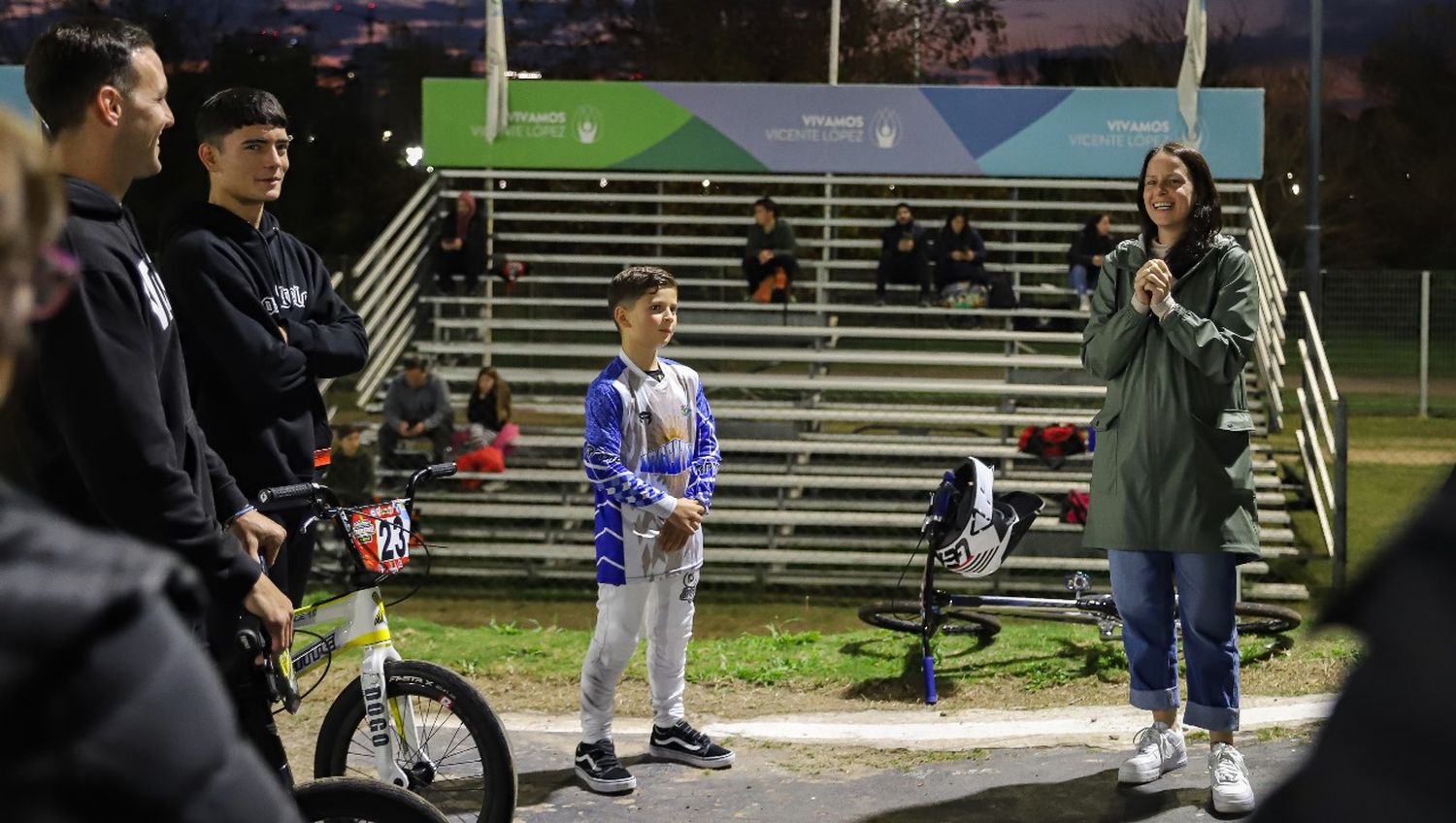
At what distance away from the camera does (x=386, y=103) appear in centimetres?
3728

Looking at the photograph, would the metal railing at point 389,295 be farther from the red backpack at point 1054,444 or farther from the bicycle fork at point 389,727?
the bicycle fork at point 389,727

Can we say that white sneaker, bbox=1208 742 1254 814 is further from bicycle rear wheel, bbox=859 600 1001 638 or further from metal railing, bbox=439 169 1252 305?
metal railing, bbox=439 169 1252 305

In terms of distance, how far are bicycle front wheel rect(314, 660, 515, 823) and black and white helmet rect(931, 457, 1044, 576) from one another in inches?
126

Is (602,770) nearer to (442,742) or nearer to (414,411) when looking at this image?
(442,742)

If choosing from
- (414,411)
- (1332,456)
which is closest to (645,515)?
(414,411)

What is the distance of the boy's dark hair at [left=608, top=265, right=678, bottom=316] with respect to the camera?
18.0 ft

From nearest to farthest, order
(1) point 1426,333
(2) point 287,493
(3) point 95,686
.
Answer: (3) point 95,686, (2) point 287,493, (1) point 1426,333

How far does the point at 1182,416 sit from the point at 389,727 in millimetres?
2525

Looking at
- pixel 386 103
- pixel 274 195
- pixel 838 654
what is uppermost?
pixel 386 103

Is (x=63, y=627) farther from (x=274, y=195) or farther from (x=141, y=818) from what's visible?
(x=274, y=195)

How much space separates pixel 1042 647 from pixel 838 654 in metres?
0.94

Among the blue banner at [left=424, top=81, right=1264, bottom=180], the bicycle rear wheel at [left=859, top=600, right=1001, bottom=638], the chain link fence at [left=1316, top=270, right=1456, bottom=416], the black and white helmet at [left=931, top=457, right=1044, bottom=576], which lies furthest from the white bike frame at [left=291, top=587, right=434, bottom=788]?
the chain link fence at [left=1316, top=270, right=1456, bottom=416]

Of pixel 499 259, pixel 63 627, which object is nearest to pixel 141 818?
pixel 63 627

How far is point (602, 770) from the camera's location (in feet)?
17.3
